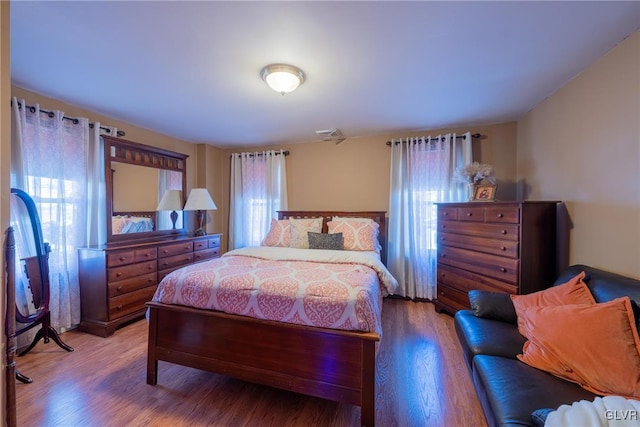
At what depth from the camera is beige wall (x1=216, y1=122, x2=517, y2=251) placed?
10.7 feet

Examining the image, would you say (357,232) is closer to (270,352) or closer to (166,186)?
(270,352)

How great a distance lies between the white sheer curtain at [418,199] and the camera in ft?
11.0

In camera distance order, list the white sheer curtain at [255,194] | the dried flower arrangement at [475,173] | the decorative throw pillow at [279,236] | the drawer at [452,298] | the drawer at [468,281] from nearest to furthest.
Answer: the drawer at [468,281] → the drawer at [452,298] → the dried flower arrangement at [475,173] → the decorative throw pillow at [279,236] → the white sheer curtain at [255,194]

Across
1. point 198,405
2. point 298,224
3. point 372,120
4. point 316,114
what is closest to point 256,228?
point 298,224

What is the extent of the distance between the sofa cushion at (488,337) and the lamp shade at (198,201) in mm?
3416

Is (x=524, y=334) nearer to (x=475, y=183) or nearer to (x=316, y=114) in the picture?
(x=475, y=183)

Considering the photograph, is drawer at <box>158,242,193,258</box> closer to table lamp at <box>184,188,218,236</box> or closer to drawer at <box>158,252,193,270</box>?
drawer at <box>158,252,193,270</box>

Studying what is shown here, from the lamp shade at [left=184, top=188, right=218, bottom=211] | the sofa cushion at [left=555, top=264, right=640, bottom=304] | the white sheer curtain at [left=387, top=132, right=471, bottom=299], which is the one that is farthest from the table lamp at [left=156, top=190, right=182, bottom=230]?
the sofa cushion at [left=555, top=264, right=640, bottom=304]

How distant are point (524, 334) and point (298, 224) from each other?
240cm

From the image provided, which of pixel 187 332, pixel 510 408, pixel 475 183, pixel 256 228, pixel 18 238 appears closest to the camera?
pixel 510 408

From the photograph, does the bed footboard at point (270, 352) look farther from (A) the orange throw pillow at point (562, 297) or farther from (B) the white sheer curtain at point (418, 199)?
(B) the white sheer curtain at point (418, 199)

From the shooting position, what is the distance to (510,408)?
1.06 meters

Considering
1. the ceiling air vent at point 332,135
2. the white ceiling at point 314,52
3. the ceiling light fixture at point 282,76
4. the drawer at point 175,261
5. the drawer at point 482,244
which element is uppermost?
the white ceiling at point 314,52

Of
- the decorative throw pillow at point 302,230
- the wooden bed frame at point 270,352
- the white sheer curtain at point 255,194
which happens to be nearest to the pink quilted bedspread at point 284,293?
the wooden bed frame at point 270,352
